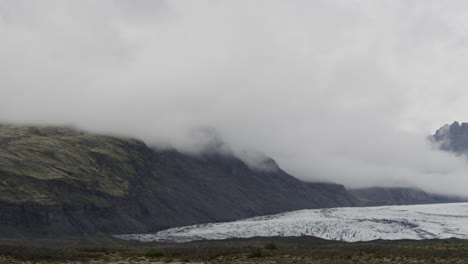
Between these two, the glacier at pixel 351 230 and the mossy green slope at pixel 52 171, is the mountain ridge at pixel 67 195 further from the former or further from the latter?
the glacier at pixel 351 230

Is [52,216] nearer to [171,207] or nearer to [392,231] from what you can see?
[171,207]

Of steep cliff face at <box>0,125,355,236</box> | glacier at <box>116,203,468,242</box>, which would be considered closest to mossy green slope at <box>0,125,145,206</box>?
steep cliff face at <box>0,125,355,236</box>

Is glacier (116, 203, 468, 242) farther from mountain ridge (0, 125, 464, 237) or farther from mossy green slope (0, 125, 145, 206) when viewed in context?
mossy green slope (0, 125, 145, 206)

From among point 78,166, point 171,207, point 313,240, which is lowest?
point 313,240

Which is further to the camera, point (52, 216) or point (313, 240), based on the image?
point (52, 216)

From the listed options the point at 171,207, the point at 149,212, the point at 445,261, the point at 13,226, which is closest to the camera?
the point at 445,261

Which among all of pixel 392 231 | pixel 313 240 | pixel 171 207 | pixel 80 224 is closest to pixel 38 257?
pixel 313 240

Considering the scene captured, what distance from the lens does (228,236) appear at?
132 metres

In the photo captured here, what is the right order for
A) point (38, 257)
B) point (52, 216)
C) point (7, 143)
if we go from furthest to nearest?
point (7, 143)
point (52, 216)
point (38, 257)

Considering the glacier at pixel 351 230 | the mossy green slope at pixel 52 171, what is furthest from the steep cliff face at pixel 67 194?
the glacier at pixel 351 230

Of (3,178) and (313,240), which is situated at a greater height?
(3,178)

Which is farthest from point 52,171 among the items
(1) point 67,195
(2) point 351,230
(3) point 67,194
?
(2) point 351,230

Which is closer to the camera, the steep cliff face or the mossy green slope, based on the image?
the steep cliff face

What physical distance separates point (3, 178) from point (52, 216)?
1968 centimetres
